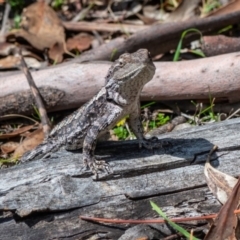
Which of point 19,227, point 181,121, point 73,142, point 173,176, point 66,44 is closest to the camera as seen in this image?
point 19,227

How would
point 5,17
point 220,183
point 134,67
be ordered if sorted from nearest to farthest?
point 220,183, point 134,67, point 5,17

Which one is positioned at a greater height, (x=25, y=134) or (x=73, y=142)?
(x=73, y=142)

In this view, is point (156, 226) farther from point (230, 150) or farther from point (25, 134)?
point (25, 134)

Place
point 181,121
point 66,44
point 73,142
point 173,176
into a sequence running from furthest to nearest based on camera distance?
point 66,44, point 181,121, point 73,142, point 173,176

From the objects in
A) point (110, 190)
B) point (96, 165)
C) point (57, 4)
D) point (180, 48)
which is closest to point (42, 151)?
point (96, 165)

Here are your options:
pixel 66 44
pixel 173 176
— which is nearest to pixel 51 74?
pixel 66 44

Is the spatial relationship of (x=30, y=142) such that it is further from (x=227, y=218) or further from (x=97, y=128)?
(x=227, y=218)

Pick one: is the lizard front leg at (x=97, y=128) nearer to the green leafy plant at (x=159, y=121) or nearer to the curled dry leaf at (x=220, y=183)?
the curled dry leaf at (x=220, y=183)

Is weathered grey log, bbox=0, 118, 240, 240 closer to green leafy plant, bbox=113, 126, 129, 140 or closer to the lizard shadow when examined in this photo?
the lizard shadow
